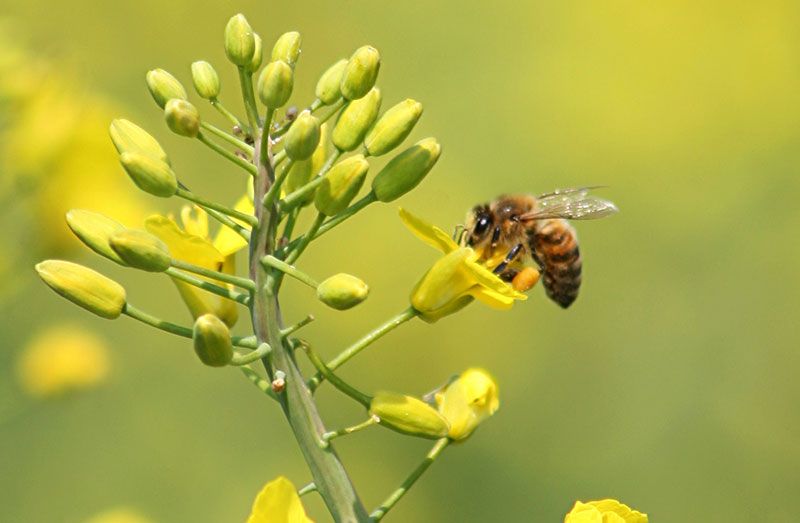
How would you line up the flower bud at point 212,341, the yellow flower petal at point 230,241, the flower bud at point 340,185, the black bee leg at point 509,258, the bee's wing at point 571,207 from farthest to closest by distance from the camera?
the bee's wing at point 571,207 < the black bee leg at point 509,258 < the yellow flower petal at point 230,241 < the flower bud at point 340,185 < the flower bud at point 212,341

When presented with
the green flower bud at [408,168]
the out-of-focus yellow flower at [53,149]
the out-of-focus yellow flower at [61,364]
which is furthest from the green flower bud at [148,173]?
the out-of-focus yellow flower at [61,364]

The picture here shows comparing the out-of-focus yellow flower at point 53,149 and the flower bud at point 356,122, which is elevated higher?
the flower bud at point 356,122

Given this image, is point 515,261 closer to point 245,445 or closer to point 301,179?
point 301,179

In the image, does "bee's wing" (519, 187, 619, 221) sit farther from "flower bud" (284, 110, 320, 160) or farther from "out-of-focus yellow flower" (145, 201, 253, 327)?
"flower bud" (284, 110, 320, 160)

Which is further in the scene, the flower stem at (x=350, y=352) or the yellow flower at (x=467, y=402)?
the yellow flower at (x=467, y=402)

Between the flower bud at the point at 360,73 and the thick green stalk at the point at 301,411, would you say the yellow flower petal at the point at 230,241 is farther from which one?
the flower bud at the point at 360,73

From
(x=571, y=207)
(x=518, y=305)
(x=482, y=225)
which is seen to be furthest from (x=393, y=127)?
(x=518, y=305)
